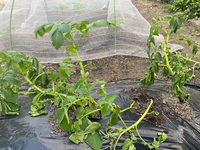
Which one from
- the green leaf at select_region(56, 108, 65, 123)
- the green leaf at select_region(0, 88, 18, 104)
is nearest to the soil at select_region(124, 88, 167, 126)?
the green leaf at select_region(56, 108, 65, 123)

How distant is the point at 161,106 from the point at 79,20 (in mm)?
1970

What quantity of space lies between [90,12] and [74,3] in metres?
0.30

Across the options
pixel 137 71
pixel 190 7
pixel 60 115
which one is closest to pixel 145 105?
pixel 60 115

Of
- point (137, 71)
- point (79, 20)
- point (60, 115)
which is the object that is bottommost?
point (137, 71)

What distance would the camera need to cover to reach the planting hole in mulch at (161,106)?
116 cm

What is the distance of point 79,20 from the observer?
2.56 m

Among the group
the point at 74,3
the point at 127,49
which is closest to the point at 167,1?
the point at 127,49

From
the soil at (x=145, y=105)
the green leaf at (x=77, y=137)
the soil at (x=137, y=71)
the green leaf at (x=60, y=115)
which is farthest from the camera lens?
the soil at (x=137, y=71)

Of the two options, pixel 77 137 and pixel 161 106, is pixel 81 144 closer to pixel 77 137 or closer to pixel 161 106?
pixel 77 137

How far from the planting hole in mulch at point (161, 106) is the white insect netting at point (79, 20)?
1506 millimetres

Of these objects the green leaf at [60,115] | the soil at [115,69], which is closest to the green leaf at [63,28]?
the green leaf at [60,115]

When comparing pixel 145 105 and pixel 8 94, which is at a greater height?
pixel 8 94

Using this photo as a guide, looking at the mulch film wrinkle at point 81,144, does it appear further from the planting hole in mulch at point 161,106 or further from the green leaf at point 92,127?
the green leaf at point 92,127

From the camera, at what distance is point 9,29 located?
94.6 inches
